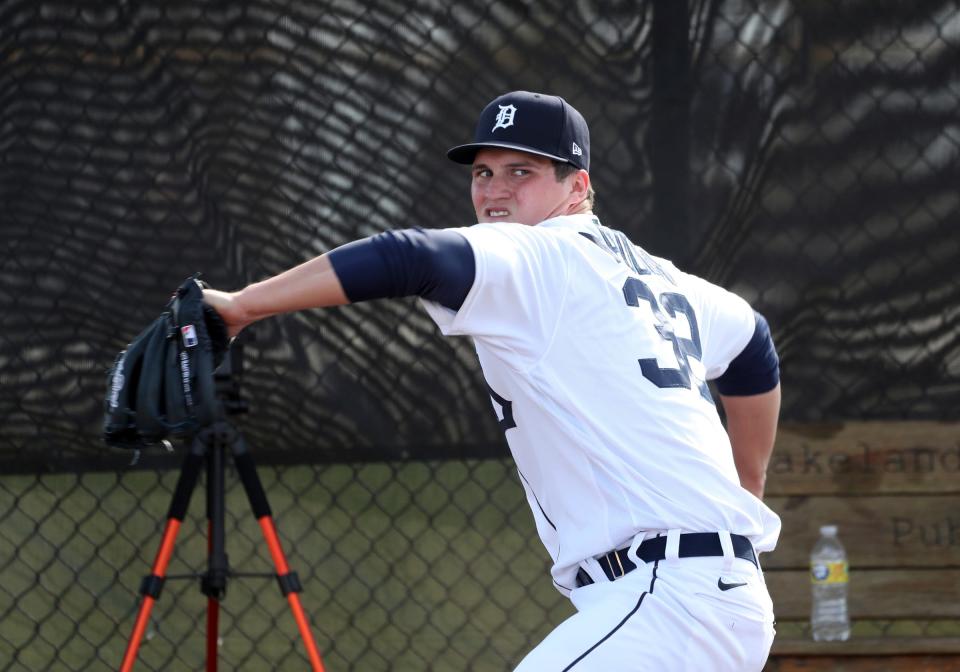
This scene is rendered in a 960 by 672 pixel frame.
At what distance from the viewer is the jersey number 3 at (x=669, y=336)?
92.4 inches

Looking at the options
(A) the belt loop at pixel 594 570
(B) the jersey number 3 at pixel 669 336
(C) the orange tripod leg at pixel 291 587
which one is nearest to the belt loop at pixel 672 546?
(A) the belt loop at pixel 594 570

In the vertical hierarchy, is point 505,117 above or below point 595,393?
above

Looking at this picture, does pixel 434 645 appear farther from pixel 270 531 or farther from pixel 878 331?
pixel 878 331

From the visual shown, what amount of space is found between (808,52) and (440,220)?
114 cm

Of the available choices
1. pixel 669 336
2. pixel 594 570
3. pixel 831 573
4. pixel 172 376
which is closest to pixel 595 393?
pixel 669 336

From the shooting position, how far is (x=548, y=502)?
8.04 ft

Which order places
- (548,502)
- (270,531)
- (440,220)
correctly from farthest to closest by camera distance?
(440,220) < (270,531) < (548,502)

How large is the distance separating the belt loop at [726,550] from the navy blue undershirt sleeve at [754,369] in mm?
716

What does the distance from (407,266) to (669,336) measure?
1.94ft

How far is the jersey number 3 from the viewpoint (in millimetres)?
2346

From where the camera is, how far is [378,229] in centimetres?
378

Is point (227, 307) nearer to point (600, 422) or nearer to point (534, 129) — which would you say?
point (600, 422)

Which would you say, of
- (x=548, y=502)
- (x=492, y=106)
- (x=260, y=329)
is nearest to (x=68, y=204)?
(x=260, y=329)

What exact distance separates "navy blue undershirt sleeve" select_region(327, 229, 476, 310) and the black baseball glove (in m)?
0.24
